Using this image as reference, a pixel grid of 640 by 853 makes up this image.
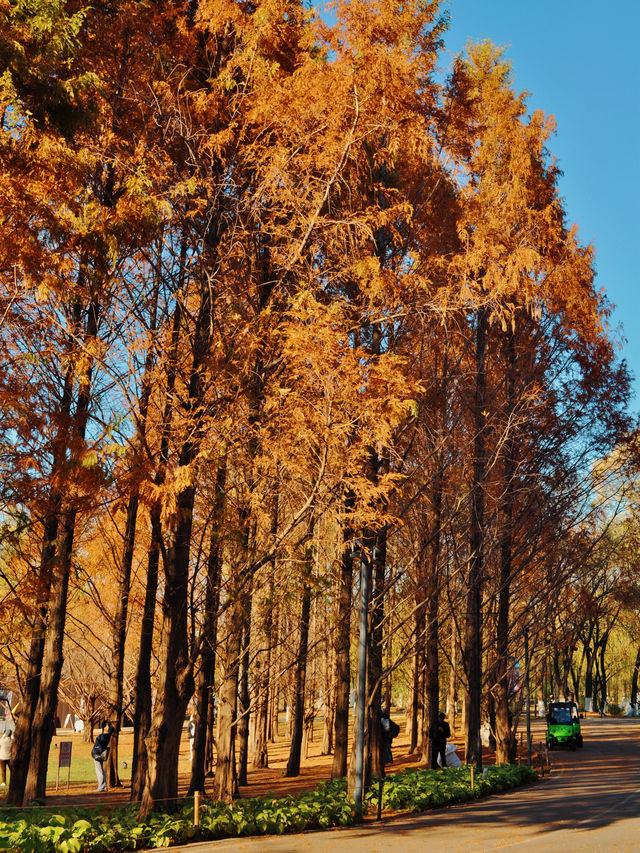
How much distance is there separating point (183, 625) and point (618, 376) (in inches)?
577

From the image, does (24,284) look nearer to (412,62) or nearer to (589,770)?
(412,62)

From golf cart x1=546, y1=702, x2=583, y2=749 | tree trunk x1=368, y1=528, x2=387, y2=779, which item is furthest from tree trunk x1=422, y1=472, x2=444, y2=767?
golf cart x1=546, y1=702, x2=583, y2=749

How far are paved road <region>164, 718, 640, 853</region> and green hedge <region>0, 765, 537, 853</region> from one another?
342 millimetres

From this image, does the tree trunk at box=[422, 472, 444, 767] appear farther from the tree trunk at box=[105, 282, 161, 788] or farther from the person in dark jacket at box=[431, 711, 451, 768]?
the tree trunk at box=[105, 282, 161, 788]

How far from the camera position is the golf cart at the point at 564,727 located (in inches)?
1539

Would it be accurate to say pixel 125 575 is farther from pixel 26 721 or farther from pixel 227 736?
pixel 227 736

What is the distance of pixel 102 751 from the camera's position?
73.7 feet

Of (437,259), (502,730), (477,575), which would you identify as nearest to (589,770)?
(502,730)

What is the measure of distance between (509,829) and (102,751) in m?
12.0

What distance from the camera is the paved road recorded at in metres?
12.0

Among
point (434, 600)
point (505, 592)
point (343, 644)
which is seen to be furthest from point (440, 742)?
point (343, 644)

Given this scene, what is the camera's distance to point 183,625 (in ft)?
40.1

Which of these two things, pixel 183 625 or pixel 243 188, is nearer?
pixel 183 625

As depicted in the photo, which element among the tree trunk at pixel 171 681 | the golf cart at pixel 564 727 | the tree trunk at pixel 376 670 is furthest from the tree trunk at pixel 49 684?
the golf cart at pixel 564 727
